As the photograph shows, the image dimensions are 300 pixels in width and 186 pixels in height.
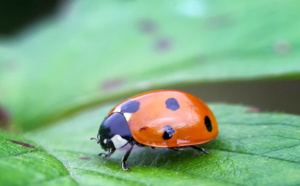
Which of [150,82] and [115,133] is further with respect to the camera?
[150,82]

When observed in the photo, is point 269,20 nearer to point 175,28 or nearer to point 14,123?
point 175,28

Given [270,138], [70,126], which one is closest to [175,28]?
[70,126]

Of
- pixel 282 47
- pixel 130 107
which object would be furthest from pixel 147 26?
pixel 130 107

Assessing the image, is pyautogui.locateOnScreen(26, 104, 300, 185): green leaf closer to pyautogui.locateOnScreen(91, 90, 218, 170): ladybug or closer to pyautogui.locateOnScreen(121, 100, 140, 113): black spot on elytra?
pyautogui.locateOnScreen(91, 90, 218, 170): ladybug

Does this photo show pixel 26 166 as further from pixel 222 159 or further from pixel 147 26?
pixel 147 26

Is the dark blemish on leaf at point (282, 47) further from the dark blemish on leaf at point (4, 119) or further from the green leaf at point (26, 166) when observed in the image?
the dark blemish on leaf at point (4, 119)

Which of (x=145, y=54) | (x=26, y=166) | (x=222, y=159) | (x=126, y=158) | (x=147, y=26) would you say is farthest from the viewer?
(x=147, y=26)

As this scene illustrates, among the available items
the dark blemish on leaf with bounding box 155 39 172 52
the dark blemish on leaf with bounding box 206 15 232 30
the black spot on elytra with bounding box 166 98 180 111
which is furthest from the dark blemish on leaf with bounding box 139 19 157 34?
the black spot on elytra with bounding box 166 98 180 111
